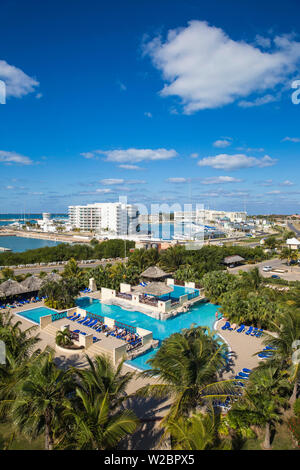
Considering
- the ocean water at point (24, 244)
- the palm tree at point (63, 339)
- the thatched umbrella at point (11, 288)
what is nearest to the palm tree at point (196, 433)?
the palm tree at point (63, 339)

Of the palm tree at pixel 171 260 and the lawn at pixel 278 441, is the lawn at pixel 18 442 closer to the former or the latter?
the lawn at pixel 278 441

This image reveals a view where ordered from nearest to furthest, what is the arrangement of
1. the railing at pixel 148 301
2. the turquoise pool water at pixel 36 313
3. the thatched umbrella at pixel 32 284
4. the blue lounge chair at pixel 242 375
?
1. the blue lounge chair at pixel 242 375
2. the turquoise pool water at pixel 36 313
3. the railing at pixel 148 301
4. the thatched umbrella at pixel 32 284

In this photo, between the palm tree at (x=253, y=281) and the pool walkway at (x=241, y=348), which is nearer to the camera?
the pool walkway at (x=241, y=348)

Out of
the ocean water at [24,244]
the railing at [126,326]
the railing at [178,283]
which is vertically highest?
the railing at [178,283]

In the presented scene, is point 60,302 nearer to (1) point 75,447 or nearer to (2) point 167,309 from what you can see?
(2) point 167,309

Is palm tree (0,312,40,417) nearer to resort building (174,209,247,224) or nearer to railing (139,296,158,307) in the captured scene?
railing (139,296,158,307)
